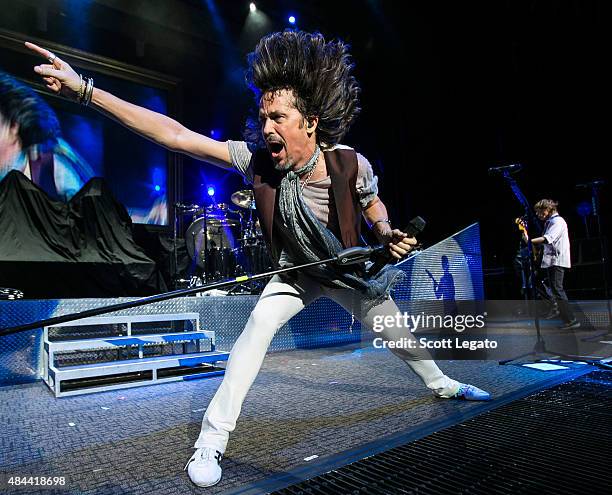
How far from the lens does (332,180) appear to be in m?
2.24

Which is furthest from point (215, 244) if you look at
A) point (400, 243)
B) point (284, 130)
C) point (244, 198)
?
point (400, 243)

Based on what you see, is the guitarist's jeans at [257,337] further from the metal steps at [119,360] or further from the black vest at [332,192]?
the metal steps at [119,360]

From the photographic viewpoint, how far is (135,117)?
197 cm

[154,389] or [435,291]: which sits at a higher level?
[435,291]

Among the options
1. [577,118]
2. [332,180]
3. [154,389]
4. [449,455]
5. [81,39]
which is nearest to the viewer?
[449,455]

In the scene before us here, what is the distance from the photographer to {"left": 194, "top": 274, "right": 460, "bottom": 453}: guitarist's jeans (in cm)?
198

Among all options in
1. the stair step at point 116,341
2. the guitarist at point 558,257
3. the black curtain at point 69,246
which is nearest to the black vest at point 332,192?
the stair step at point 116,341

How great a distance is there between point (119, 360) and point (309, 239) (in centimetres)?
284

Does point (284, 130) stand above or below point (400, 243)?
above

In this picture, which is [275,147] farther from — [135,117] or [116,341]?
[116,341]

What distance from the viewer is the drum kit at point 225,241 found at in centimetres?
725

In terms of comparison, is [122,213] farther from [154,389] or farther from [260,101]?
[260,101]

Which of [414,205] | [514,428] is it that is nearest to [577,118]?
[414,205]

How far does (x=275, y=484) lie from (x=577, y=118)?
33.6 ft
